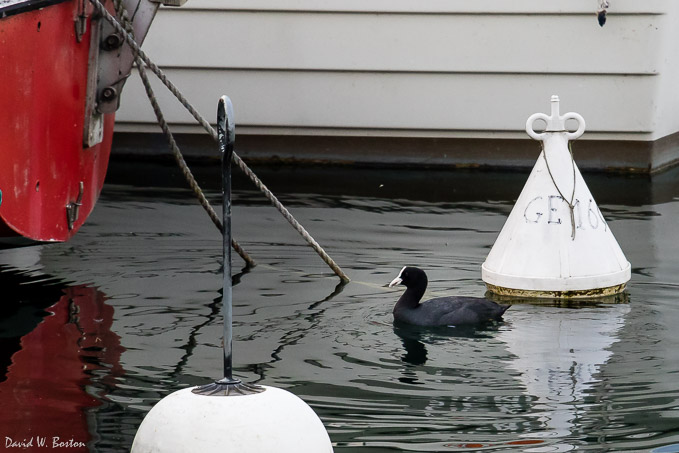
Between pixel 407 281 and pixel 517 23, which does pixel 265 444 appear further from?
pixel 517 23

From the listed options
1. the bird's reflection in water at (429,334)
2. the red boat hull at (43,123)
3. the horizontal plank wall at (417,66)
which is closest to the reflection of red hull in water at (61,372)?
the red boat hull at (43,123)

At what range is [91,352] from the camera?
615 cm

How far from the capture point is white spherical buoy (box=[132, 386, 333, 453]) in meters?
3.84

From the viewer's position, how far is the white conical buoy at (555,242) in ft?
23.9

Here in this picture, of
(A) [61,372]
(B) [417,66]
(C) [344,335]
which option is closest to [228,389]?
(A) [61,372]

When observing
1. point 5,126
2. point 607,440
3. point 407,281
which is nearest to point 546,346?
point 407,281

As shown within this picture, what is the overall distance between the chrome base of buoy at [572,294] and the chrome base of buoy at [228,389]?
3506 mm

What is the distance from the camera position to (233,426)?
12.7ft

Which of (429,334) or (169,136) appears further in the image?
(169,136)

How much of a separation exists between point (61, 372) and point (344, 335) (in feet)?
4.98

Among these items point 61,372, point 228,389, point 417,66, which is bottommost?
point 61,372

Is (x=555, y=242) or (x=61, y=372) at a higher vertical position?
(x=555, y=242)

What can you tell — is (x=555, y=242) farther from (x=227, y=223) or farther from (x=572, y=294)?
(x=227, y=223)

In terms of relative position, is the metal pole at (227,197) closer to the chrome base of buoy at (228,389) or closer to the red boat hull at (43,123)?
the chrome base of buoy at (228,389)
